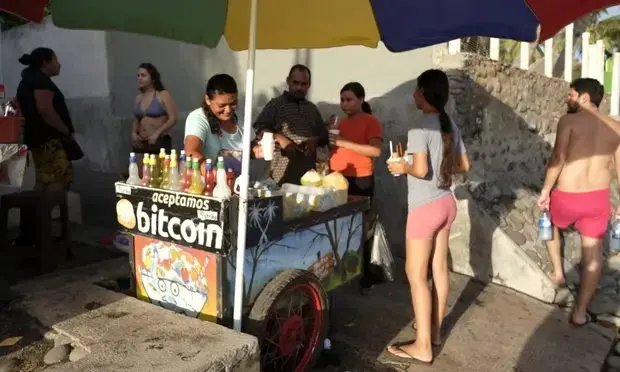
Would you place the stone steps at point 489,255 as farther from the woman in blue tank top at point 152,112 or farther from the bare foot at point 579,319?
the woman in blue tank top at point 152,112

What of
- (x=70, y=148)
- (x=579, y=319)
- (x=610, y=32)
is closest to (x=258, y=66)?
(x=70, y=148)

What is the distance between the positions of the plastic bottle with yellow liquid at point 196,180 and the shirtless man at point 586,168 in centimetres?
299

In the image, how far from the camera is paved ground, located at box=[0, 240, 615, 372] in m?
3.53

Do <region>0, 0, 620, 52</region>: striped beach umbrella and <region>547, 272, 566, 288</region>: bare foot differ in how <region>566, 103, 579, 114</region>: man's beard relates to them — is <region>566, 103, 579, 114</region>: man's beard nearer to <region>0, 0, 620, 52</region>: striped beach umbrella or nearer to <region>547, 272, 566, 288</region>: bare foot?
<region>547, 272, 566, 288</region>: bare foot

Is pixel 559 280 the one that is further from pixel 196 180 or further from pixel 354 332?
pixel 196 180

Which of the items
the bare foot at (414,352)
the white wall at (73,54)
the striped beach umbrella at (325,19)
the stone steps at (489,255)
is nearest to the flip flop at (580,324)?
the stone steps at (489,255)

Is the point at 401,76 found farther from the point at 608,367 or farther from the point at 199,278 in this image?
the point at 199,278

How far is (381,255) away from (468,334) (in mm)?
987

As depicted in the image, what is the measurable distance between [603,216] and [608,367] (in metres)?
1.16

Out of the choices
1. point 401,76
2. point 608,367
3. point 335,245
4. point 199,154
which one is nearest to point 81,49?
point 401,76

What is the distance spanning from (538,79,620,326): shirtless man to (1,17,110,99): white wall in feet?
18.1

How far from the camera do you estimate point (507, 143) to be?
22.5ft

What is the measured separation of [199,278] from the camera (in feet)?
9.23

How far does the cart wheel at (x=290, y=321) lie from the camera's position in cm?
281
